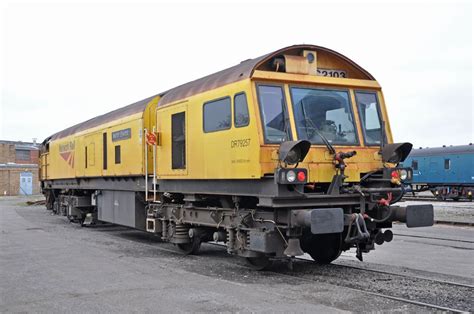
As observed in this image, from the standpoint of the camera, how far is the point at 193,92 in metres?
10.7

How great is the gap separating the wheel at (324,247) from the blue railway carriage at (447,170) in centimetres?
2693

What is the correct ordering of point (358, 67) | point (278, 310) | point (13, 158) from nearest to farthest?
point (278, 310) < point (358, 67) < point (13, 158)

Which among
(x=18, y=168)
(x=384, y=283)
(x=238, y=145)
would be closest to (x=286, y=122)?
(x=238, y=145)

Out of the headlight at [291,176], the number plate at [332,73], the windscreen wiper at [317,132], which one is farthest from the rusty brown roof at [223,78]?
the headlight at [291,176]

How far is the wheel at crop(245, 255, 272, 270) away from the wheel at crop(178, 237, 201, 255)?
2048 mm

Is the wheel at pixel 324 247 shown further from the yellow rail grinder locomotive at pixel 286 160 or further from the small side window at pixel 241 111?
the small side window at pixel 241 111

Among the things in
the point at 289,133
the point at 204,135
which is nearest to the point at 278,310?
the point at 289,133

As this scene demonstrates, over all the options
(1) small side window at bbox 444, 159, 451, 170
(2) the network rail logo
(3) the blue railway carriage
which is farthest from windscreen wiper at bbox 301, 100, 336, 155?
(1) small side window at bbox 444, 159, 451, 170

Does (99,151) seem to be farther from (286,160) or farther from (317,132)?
(286,160)

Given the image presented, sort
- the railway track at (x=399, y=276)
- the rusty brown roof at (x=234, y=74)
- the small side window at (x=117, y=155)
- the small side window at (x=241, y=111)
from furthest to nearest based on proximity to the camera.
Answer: the small side window at (x=117, y=155), the rusty brown roof at (x=234, y=74), the small side window at (x=241, y=111), the railway track at (x=399, y=276)

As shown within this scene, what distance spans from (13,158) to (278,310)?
204 ft

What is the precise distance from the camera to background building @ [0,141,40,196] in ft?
198

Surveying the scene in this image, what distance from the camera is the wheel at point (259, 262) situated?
30.3 feet

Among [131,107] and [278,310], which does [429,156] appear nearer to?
[131,107]
